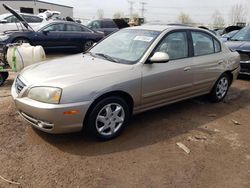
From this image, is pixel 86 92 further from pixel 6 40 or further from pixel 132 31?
pixel 6 40

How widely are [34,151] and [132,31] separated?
264cm

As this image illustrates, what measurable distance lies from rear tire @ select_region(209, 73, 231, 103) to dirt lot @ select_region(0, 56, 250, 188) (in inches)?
37.3

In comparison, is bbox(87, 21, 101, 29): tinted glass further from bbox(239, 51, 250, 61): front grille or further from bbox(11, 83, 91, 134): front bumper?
bbox(11, 83, 91, 134): front bumper

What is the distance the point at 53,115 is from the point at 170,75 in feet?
6.77

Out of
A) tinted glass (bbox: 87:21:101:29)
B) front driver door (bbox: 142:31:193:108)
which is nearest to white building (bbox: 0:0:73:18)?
tinted glass (bbox: 87:21:101:29)

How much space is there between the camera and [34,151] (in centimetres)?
388

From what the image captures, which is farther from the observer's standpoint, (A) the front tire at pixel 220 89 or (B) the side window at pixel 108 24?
(B) the side window at pixel 108 24

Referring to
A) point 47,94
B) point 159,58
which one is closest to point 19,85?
point 47,94

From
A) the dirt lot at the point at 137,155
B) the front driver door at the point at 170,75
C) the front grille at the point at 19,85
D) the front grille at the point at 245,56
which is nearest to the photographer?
the dirt lot at the point at 137,155

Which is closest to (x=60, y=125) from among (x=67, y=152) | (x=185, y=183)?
(x=67, y=152)

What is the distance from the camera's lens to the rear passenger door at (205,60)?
5.44m

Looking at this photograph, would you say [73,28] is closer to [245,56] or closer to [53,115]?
[245,56]

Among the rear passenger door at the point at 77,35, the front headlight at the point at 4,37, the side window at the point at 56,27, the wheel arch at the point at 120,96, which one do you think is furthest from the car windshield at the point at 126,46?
the rear passenger door at the point at 77,35

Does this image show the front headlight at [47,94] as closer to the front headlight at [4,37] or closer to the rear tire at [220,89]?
the rear tire at [220,89]
